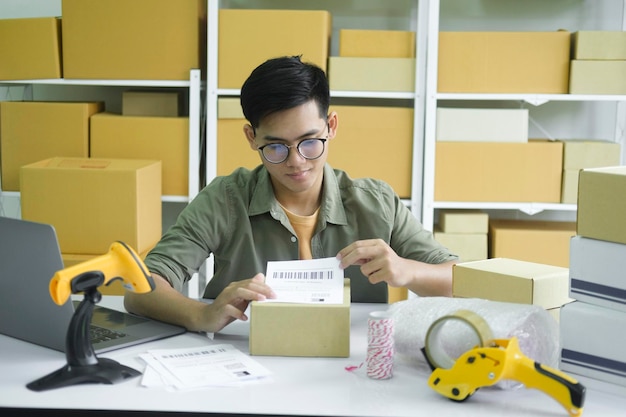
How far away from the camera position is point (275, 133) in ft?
5.97

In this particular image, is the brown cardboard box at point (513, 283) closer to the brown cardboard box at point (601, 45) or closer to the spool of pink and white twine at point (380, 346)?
the spool of pink and white twine at point (380, 346)

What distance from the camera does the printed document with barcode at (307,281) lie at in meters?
1.51

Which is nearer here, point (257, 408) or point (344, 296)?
point (257, 408)

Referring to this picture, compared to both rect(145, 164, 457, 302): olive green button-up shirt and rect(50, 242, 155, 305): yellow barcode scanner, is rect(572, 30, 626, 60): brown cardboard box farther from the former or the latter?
rect(50, 242, 155, 305): yellow barcode scanner

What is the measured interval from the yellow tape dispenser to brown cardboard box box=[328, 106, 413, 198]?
6.22ft

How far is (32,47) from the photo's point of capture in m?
3.22

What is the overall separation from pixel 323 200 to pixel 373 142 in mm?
1174

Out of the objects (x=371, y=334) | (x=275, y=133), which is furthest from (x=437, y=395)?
(x=275, y=133)

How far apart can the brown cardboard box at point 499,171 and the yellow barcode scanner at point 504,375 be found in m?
1.94

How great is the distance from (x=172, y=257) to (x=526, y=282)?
84 cm

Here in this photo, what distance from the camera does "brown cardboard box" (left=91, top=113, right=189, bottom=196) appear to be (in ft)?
10.5

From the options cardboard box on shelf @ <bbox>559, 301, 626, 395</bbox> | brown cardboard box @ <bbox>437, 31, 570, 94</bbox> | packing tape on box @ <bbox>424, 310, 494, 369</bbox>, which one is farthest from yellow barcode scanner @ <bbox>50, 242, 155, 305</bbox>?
brown cardboard box @ <bbox>437, 31, 570, 94</bbox>

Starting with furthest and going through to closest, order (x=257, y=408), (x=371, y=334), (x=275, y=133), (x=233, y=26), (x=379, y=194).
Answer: (x=233, y=26) < (x=379, y=194) < (x=275, y=133) < (x=371, y=334) < (x=257, y=408)

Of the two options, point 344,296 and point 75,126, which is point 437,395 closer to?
point 344,296
